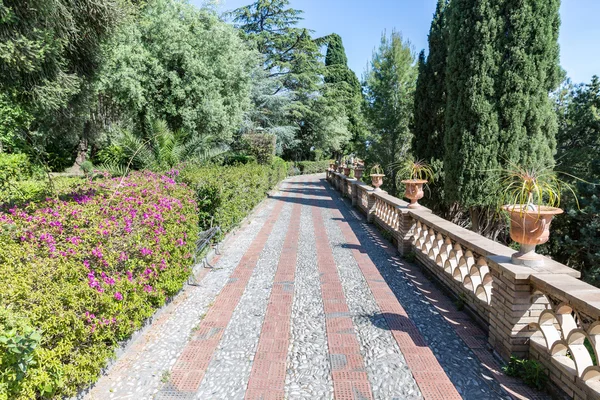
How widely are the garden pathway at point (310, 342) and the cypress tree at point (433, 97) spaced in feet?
26.3

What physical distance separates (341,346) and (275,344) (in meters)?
A: 0.65

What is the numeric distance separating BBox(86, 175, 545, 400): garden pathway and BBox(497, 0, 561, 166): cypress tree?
17.1 feet

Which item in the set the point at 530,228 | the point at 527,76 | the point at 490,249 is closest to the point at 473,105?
the point at 527,76

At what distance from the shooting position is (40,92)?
638cm

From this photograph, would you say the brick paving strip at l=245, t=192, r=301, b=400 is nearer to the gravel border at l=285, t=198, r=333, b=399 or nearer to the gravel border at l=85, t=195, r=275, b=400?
the gravel border at l=285, t=198, r=333, b=399

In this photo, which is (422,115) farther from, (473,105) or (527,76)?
(527,76)

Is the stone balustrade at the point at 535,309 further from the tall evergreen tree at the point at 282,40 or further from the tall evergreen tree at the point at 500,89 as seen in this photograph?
the tall evergreen tree at the point at 282,40

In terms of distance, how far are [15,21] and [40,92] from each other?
1.73m

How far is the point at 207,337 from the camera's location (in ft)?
11.6

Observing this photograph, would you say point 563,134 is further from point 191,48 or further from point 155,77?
point 155,77

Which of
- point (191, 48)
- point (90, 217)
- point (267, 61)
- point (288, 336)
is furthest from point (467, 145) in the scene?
point (267, 61)

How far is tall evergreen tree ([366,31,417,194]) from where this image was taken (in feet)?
49.5

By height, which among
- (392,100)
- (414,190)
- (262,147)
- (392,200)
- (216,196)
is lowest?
(216,196)

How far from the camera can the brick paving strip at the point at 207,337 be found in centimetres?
283
